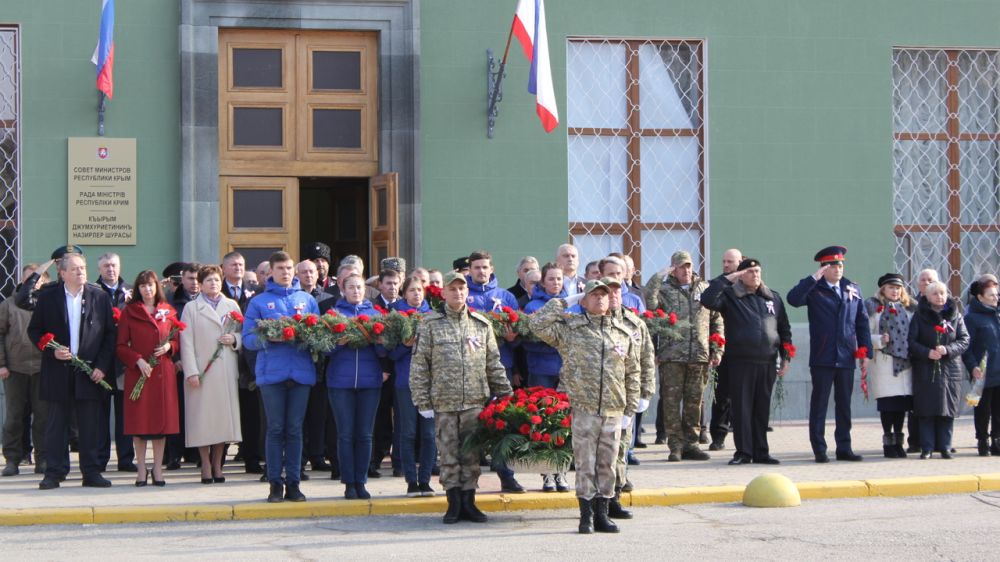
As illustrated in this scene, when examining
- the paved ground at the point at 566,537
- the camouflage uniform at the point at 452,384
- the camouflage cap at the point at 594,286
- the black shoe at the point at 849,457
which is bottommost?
the paved ground at the point at 566,537

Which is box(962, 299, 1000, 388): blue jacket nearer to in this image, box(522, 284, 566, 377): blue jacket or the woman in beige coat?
box(522, 284, 566, 377): blue jacket

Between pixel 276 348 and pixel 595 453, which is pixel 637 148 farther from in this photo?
pixel 595 453

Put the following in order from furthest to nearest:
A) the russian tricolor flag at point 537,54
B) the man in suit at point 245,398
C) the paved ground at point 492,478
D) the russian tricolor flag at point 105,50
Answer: the russian tricolor flag at point 537,54, the russian tricolor flag at point 105,50, the man in suit at point 245,398, the paved ground at point 492,478

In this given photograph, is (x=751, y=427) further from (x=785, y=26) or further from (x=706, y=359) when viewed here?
(x=785, y=26)

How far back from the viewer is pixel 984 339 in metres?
14.2

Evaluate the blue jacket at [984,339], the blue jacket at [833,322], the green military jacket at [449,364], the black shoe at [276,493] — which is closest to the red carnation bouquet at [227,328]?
the black shoe at [276,493]

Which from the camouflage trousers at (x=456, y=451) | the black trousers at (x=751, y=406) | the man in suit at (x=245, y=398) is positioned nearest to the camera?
the camouflage trousers at (x=456, y=451)

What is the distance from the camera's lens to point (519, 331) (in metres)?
11.6

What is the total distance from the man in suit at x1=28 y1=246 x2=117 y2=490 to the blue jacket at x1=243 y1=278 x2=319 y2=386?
1.65 meters

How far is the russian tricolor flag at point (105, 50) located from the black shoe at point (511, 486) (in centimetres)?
668

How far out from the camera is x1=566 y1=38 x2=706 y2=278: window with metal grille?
671 inches

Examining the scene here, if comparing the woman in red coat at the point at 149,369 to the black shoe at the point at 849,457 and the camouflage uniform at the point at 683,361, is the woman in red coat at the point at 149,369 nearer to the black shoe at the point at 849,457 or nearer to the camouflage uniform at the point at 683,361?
the camouflage uniform at the point at 683,361

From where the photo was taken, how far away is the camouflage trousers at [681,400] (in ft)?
44.5

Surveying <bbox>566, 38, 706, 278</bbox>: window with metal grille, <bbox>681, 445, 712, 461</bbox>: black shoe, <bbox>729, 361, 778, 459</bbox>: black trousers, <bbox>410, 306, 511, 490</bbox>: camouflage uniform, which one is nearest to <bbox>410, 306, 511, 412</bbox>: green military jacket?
<bbox>410, 306, 511, 490</bbox>: camouflage uniform
